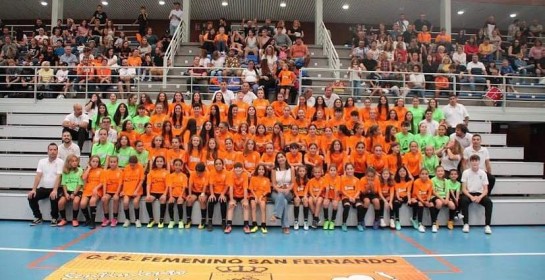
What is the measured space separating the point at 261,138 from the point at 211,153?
107 centimetres

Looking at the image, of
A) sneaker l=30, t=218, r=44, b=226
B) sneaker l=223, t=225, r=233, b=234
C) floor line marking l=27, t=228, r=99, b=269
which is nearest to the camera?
floor line marking l=27, t=228, r=99, b=269

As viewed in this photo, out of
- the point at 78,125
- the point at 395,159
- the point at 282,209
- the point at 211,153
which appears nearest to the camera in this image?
the point at 282,209

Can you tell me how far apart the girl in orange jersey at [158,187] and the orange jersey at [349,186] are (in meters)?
3.01

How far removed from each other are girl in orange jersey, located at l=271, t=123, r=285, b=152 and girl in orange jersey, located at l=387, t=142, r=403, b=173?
6.63ft

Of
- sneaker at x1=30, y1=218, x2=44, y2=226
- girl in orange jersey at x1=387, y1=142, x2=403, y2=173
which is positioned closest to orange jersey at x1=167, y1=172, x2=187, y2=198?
sneaker at x1=30, y1=218, x2=44, y2=226

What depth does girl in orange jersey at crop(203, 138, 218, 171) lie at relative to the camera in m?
7.71

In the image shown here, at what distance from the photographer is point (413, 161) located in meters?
7.94

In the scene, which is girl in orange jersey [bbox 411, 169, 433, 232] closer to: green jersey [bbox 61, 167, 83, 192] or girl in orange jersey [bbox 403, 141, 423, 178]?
girl in orange jersey [bbox 403, 141, 423, 178]

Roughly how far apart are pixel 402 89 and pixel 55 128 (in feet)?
26.7

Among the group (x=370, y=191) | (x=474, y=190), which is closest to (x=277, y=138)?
(x=370, y=191)

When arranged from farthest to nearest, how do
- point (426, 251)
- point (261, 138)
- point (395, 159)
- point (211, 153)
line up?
point (261, 138) → point (395, 159) → point (211, 153) → point (426, 251)

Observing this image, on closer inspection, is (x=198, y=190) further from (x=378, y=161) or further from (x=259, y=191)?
(x=378, y=161)

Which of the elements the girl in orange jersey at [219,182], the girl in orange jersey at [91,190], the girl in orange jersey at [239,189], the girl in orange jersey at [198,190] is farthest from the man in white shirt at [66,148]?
the girl in orange jersey at [239,189]

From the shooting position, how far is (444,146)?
8.35m
